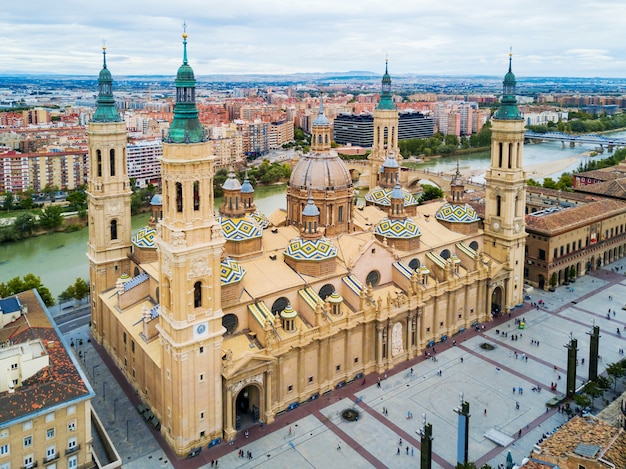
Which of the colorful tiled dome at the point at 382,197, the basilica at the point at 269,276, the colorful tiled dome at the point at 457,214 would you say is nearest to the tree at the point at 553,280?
the basilica at the point at 269,276

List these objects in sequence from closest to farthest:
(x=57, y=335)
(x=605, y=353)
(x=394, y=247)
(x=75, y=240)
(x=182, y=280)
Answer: (x=182, y=280) → (x=57, y=335) → (x=605, y=353) → (x=394, y=247) → (x=75, y=240)

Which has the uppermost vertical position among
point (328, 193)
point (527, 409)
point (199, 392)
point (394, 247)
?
point (328, 193)

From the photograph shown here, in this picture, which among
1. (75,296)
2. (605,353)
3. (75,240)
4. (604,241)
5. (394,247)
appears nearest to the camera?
(605,353)

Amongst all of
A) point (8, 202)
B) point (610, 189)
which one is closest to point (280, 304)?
point (610, 189)

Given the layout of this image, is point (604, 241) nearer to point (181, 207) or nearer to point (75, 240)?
point (181, 207)

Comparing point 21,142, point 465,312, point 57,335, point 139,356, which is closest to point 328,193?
point 465,312

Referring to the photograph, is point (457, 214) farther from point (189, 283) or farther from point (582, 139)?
point (582, 139)

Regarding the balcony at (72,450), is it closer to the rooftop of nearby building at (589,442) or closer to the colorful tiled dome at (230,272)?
the colorful tiled dome at (230,272)

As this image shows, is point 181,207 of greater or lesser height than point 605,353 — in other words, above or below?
above
